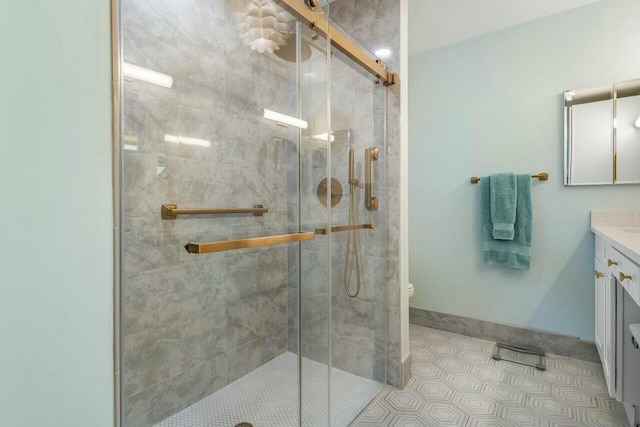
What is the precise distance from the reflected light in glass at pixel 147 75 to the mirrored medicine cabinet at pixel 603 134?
253 cm

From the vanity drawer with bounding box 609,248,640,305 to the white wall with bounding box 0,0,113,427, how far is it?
1.53m

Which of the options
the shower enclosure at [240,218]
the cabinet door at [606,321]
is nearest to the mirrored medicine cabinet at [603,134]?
the cabinet door at [606,321]

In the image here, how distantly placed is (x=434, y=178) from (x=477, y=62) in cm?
97

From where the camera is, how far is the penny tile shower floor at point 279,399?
141cm

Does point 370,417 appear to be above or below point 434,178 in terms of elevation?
below

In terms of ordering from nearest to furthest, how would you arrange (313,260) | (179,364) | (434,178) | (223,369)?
1. (313,260)
2. (179,364)
3. (223,369)
4. (434,178)

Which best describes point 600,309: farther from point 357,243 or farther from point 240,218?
point 240,218

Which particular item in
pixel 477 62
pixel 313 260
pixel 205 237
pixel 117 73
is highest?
pixel 477 62

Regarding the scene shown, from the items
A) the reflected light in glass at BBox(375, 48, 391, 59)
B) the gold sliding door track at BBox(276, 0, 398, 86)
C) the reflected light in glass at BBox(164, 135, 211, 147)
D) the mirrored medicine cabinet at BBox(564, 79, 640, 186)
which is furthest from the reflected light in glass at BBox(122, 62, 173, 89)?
the mirrored medicine cabinet at BBox(564, 79, 640, 186)

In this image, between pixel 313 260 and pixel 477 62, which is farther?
pixel 477 62

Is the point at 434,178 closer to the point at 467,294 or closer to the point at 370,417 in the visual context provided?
the point at 467,294

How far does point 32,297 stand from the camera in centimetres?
51

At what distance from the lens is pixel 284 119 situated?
141cm

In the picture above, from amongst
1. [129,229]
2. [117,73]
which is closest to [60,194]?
[117,73]
